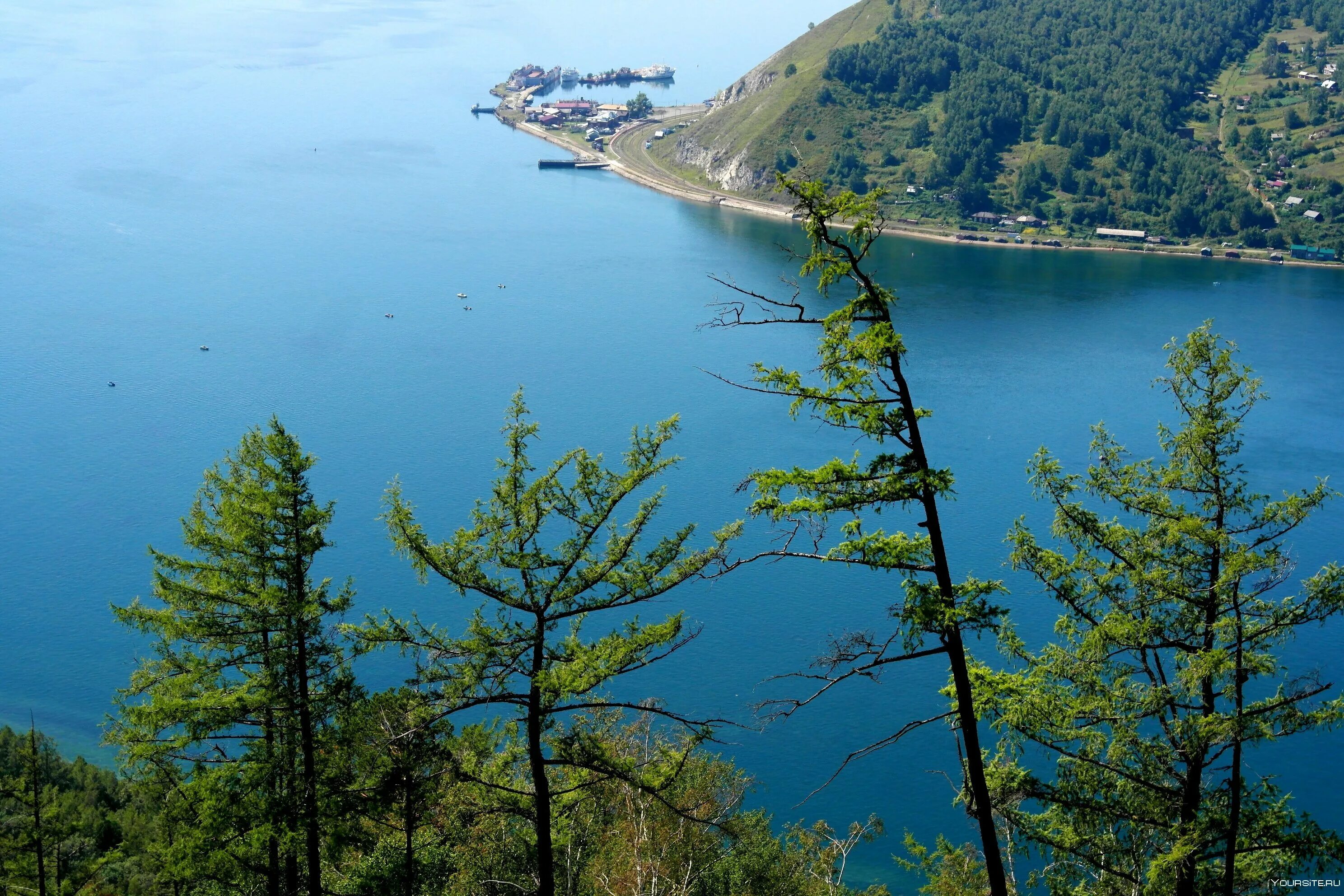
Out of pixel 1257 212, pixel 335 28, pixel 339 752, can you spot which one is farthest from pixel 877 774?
pixel 335 28

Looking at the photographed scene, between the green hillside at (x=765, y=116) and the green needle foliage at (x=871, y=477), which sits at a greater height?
the green hillside at (x=765, y=116)

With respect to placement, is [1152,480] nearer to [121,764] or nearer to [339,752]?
[339,752]

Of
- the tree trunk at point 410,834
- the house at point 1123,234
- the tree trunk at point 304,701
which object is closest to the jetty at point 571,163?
the house at point 1123,234

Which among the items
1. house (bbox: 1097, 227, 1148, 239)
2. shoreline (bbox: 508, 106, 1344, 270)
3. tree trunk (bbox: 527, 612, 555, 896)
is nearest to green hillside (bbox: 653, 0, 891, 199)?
shoreline (bbox: 508, 106, 1344, 270)

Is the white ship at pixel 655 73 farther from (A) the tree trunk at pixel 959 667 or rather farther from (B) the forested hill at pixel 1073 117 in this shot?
(A) the tree trunk at pixel 959 667

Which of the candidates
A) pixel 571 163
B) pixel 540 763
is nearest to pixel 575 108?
pixel 571 163

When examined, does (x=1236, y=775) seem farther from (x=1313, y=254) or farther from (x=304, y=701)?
(x=1313, y=254)
